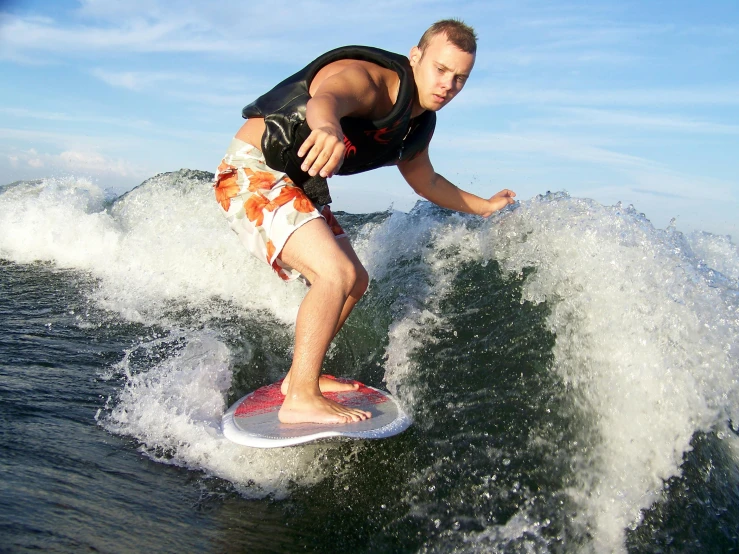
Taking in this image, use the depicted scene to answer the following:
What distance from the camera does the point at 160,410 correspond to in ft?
11.1

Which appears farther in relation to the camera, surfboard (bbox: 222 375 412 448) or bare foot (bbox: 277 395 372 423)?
bare foot (bbox: 277 395 372 423)

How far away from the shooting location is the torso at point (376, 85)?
122 inches

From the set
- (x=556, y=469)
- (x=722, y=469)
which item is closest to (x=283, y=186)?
(x=556, y=469)

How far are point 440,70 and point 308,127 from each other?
2.45ft

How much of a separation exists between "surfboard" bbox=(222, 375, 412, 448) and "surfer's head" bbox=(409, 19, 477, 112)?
165 cm

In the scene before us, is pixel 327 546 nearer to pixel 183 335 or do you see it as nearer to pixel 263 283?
pixel 183 335

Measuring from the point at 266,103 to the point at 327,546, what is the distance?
2.12 metres

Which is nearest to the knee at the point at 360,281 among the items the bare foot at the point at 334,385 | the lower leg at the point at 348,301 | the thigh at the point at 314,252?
the lower leg at the point at 348,301

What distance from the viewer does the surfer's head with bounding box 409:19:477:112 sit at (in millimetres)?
3121

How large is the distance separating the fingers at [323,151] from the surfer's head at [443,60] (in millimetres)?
962

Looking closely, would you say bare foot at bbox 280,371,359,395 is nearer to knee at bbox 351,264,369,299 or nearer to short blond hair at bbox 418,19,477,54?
knee at bbox 351,264,369,299

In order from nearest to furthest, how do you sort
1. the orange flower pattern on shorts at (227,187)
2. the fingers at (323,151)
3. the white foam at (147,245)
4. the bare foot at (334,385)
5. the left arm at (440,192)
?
the fingers at (323,151) < the orange flower pattern on shorts at (227,187) < the bare foot at (334,385) < the left arm at (440,192) < the white foam at (147,245)

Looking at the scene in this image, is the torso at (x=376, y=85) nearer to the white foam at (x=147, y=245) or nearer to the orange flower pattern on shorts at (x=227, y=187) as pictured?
the orange flower pattern on shorts at (x=227, y=187)

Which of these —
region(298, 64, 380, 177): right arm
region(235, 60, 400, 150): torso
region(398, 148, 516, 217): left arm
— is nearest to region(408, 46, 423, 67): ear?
region(235, 60, 400, 150): torso
